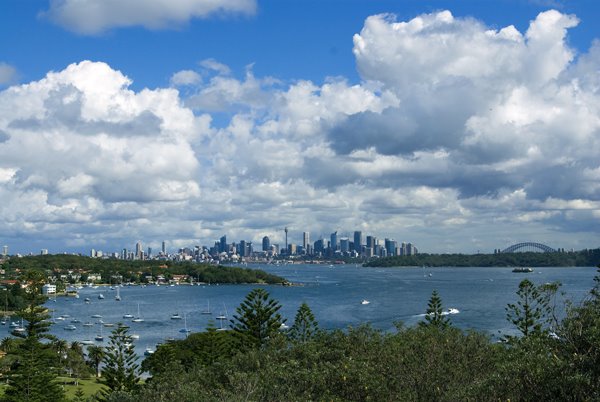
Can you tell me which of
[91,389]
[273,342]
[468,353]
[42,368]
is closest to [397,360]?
[468,353]

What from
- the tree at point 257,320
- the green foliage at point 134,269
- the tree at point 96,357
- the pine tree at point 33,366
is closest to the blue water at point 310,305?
the tree at point 96,357

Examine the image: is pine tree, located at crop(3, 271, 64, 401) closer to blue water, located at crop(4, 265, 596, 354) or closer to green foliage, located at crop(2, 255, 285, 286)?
blue water, located at crop(4, 265, 596, 354)

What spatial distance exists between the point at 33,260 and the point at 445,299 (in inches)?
4668

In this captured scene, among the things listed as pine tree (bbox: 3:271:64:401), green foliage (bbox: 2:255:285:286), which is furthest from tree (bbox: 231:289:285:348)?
green foliage (bbox: 2:255:285:286)

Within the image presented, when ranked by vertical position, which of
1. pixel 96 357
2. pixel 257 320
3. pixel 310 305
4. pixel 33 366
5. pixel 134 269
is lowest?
pixel 96 357

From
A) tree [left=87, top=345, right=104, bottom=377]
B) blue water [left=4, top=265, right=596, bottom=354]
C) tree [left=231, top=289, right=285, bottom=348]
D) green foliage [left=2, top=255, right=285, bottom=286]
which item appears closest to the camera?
tree [left=231, top=289, right=285, bottom=348]

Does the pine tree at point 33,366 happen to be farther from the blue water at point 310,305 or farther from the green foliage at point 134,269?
the green foliage at point 134,269

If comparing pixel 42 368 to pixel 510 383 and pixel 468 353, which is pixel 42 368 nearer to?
pixel 468 353

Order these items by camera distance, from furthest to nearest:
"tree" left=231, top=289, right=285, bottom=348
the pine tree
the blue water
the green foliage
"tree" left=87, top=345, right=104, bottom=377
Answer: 1. the green foliage
2. the blue water
3. "tree" left=87, top=345, right=104, bottom=377
4. "tree" left=231, top=289, right=285, bottom=348
5. the pine tree

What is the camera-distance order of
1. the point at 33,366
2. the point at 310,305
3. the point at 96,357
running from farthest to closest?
the point at 310,305, the point at 96,357, the point at 33,366

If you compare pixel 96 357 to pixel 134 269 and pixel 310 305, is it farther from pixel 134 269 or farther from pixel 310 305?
pixel 134 269

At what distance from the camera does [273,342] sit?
23.3 m

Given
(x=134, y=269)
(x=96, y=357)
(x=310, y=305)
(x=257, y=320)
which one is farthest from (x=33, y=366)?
(x=134, y=269)

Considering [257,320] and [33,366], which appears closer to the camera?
[33,366]
